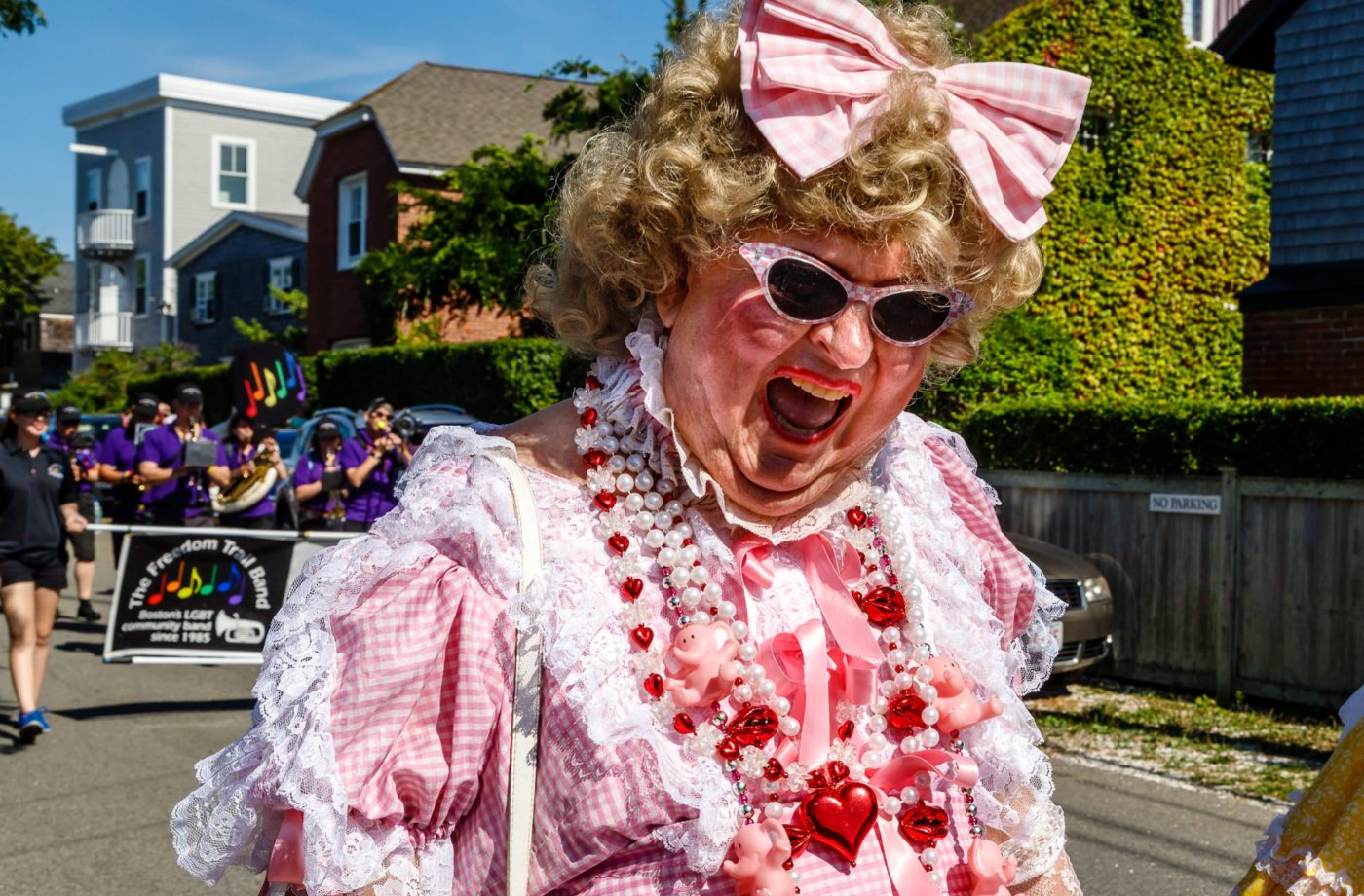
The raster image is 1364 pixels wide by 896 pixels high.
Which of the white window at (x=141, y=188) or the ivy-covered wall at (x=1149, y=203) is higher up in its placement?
the white window at (x=141, y=188)

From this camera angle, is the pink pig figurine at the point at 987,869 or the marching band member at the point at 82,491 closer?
the pink pig figurine at the point at 987,869

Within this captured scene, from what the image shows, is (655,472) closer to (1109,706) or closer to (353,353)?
(1109,706)

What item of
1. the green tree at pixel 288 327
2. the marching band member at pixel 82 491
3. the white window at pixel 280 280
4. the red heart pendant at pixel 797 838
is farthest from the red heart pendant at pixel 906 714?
the white window at pixel 280 280

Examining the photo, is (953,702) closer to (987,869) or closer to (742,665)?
(987,869)

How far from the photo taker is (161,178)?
4134 centimetres

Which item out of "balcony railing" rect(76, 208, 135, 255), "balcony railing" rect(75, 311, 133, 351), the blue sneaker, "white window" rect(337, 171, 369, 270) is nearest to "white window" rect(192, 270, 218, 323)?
"balcony railing" rect(76, 208, 135, 255)

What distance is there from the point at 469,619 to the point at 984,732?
856 millimetres

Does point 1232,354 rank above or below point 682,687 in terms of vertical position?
above

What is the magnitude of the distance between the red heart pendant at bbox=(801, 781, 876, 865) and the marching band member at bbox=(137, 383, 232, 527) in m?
11.3

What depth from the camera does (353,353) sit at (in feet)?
83.4

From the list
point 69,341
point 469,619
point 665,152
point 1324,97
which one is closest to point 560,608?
point 469,619

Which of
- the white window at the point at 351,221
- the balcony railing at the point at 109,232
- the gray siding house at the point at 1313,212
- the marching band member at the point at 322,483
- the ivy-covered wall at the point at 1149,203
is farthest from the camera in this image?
the balcony railing at the point at 109,232

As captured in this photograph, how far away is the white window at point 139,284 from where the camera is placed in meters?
43.0

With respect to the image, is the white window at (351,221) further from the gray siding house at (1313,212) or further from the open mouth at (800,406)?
the open mouth at (800,406)
